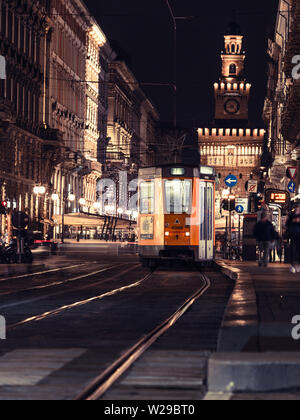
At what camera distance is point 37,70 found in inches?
2682

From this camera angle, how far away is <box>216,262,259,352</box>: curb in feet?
31.1

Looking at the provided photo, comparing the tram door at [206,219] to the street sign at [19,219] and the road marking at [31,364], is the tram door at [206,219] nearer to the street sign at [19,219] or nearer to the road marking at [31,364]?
the street sign at [19,219]

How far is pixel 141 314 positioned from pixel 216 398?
766 centimetres

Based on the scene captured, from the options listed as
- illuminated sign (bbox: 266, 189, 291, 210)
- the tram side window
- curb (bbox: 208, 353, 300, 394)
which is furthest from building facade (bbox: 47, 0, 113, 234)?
curb (bbox: 208, 353, 300, 394)

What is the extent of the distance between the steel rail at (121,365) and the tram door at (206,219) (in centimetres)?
1874

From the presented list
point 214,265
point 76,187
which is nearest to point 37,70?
point 76,187

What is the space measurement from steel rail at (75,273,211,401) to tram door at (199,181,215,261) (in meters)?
18.7

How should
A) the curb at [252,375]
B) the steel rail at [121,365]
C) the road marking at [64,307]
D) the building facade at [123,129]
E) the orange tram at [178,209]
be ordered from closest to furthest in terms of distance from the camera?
the steel rail at [121,365] → the curb at [252,375] → the road marking at [64,307] → the orange tram at [178,209] → the building facade at [123,129]

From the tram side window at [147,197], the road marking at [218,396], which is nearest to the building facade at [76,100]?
the tram side window at [147,197]

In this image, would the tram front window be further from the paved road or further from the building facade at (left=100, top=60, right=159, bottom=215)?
the building facade at (left=100, top=60, right=159, bottom=215)

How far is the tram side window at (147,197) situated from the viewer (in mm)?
33469

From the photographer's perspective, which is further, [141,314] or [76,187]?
[76,187]

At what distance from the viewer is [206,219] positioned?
110 feet
